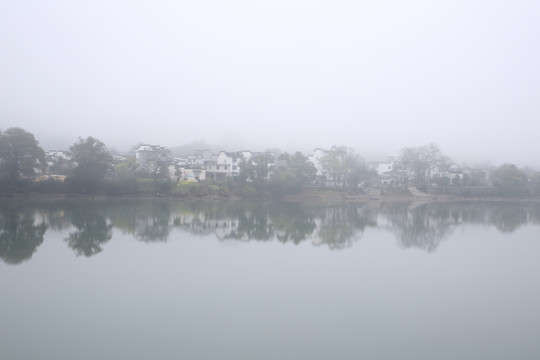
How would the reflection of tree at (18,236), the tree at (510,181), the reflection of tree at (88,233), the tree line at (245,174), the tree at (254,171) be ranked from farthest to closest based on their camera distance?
the tree at (510,181), the tree at (254,171), the tree line at (245,174), the reflection of tree at (88,233), the reflection of tree at (18,236)

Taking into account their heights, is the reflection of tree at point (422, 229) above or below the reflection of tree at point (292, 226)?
below

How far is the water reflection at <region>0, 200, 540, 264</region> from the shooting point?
1353cm

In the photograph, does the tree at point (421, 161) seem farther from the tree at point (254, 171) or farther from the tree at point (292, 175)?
the tree at point (254, 171)

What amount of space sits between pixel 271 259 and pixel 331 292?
328 cm

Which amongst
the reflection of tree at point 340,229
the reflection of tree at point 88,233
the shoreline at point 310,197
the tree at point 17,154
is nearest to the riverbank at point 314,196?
the shoreline at point 310,197

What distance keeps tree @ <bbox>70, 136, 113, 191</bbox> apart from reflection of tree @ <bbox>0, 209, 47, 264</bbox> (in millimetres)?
10602

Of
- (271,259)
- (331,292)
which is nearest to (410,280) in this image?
(331,292)

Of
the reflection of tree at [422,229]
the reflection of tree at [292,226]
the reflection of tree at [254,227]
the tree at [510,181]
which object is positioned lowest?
the reflection of tree at [422,229]

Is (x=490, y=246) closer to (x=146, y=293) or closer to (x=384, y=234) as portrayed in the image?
(x=384, y=234)

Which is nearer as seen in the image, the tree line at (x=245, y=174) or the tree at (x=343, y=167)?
the tree line at (x=245, y=174)

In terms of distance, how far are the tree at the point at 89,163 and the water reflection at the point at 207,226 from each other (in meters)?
6.55

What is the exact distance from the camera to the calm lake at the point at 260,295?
5840mm

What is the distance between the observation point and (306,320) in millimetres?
6746

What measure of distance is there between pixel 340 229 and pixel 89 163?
21495mm
